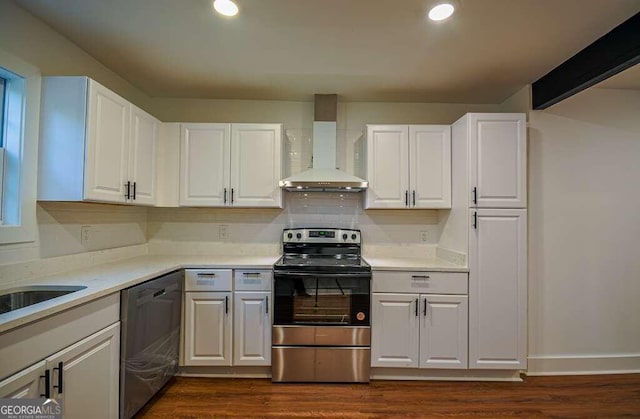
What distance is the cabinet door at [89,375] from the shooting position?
130cm

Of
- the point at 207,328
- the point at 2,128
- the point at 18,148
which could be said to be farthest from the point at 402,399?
the point at 2,128

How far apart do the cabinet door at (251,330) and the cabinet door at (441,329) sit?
1275 mm

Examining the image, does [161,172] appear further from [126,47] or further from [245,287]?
[245,287]

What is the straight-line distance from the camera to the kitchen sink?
5.09 ft

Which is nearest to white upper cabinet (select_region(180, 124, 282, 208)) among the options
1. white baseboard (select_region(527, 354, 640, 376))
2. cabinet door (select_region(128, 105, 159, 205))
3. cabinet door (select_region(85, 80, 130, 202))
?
cabinet door (select_region(128, 105, 159, 205))

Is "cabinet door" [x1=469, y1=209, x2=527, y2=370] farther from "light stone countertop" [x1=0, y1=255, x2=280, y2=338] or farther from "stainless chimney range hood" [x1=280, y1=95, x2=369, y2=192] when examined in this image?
"light stone countertop" [x1=0, y1=255, x2=280, y2=338]

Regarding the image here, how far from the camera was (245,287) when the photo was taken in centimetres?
237

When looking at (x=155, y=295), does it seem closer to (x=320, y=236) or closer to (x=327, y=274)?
(x=327, y=274)

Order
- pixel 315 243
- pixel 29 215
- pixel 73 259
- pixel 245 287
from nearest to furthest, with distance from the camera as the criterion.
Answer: pixel 29 215, pixel 73 259, pixel 245 287, pixel 315 243

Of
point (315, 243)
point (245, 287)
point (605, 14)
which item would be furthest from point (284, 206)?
point (605, 14)

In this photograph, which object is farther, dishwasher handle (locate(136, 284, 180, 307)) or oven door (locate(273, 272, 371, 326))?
→ oven door (locate(273, 272, 371, 326))

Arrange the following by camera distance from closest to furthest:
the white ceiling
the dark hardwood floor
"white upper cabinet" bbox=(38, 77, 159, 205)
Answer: the white ceiling → "white upper cabinet" bbox=(38, 77, 159, 205) → the dark hardwood floor

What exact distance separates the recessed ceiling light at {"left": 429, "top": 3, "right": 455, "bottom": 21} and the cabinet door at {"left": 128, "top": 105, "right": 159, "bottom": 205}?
222 centimetres

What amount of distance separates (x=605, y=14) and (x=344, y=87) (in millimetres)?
1741
